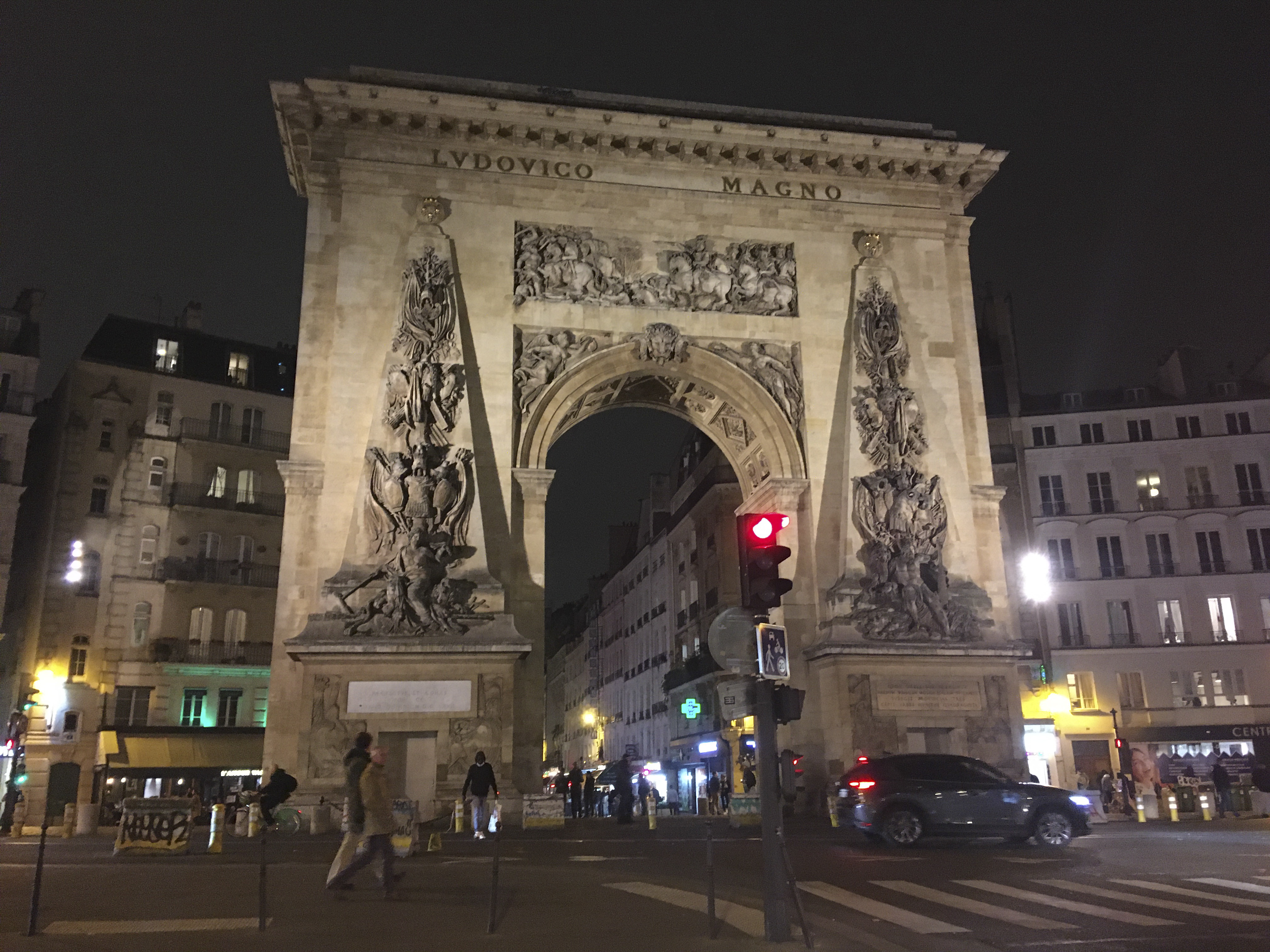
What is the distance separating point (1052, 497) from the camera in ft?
157

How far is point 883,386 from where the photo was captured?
26109mm

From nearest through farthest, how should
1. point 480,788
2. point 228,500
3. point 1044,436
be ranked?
point 480,788
point 228,500
point 1044,436

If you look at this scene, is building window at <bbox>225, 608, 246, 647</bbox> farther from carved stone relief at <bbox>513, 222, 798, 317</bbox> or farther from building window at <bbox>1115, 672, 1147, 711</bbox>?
building window at <bbox>1115, 672, 1147, 711</bbox>

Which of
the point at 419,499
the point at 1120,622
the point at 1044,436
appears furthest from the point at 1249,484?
the point at 419,499

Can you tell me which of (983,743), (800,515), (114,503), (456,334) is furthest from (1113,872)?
(114,503)

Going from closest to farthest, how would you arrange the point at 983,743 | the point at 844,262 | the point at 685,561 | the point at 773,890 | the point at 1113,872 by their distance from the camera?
the point at 773,890
the point at 1113,872
the point at 983,743
the point at 844,262
the point at 685,561

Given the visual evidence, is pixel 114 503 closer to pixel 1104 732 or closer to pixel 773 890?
pixel 773 890

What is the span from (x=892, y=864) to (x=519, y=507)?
40.3 ft

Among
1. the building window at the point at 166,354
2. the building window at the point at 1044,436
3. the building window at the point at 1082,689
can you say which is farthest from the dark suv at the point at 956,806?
the building window at the point at 1044,436

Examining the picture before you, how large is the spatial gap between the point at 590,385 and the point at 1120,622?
3019 cm

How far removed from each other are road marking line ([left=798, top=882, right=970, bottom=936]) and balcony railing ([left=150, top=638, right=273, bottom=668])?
26.9m

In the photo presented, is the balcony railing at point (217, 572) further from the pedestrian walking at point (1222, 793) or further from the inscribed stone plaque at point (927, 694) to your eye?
the pedestrian walking at point (1222, 793)

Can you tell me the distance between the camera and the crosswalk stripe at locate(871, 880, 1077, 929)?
391 inches

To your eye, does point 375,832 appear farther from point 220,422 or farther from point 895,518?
point 220,422
